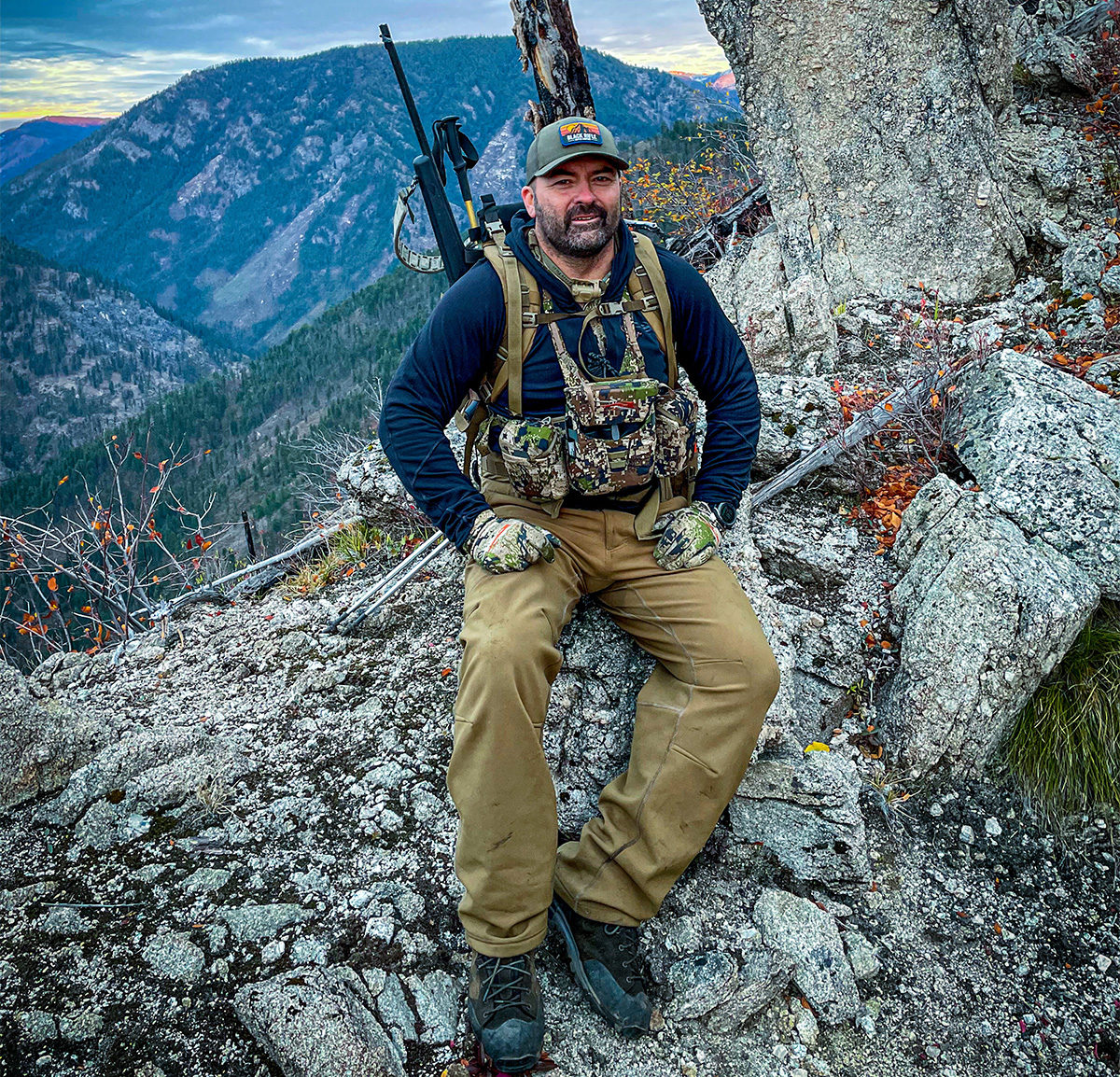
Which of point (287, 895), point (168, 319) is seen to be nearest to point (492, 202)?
point (287, 895)

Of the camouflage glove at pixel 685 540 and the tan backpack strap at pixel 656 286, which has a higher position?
the tan backpack strap at pixel 656 286

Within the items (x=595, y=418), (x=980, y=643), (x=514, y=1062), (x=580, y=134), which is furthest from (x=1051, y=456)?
(x=514, y=1062)

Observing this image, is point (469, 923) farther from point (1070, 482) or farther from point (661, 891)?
point (1070, 482)

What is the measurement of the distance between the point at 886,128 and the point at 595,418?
13.7ft

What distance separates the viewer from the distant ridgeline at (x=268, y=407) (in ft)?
204

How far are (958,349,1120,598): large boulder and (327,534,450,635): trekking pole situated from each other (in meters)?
2.86

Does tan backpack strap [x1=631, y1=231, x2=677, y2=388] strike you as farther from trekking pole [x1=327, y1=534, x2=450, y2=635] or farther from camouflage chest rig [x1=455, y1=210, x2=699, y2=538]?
trekking pole [x1=327, y1=534, x2=450, y2=635]

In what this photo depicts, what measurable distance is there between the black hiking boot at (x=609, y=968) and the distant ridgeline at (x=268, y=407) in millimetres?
56845

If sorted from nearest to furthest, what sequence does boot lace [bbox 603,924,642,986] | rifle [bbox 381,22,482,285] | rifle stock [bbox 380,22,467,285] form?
boot lace [bbox 603,924,642,986], rifle [bbox 381,22,482,285], rifle stock [bbox 380,22,467,285]

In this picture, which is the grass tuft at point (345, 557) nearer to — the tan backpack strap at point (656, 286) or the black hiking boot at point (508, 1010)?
the tan backpack strap at point (656, 286)

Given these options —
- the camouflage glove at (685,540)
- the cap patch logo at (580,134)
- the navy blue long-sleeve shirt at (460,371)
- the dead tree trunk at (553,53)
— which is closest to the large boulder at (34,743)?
the navy blue long-sleeve shirt at (460,371)

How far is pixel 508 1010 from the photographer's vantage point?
2250mm

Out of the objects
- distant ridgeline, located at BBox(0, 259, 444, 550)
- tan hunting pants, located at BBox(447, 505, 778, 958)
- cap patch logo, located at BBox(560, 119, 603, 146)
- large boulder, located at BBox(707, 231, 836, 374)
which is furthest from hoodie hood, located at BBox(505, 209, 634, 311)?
distant ridgeline, located at BBox(0, 259, 444, 550)

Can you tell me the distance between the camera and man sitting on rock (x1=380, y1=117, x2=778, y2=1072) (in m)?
2.32
